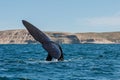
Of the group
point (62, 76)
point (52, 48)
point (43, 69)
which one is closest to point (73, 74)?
point (62, 76)

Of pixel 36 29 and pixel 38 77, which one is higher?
pixel 36 29

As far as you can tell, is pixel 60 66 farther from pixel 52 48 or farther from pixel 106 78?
pixel 106 78

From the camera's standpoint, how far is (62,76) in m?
23.3

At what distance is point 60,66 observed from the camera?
94.5 ft

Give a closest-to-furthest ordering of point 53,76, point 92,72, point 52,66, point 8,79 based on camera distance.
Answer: point 8,79, point 53,76, point 92,72, point 52,66

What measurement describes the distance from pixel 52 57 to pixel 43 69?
337 centimetres

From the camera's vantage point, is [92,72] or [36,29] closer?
[92,72]

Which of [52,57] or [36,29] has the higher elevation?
[36,29]

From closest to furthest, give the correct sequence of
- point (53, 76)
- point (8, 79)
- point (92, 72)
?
point (8, 79), point (53, 76), point (92, 72)

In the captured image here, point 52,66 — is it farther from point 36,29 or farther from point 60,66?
point 36,29

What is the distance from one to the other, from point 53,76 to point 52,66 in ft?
17.9

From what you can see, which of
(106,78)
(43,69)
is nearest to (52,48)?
(43,69)

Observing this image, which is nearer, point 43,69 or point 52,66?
point 43,69

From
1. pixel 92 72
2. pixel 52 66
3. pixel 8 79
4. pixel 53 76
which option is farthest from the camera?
pixel 52 66
